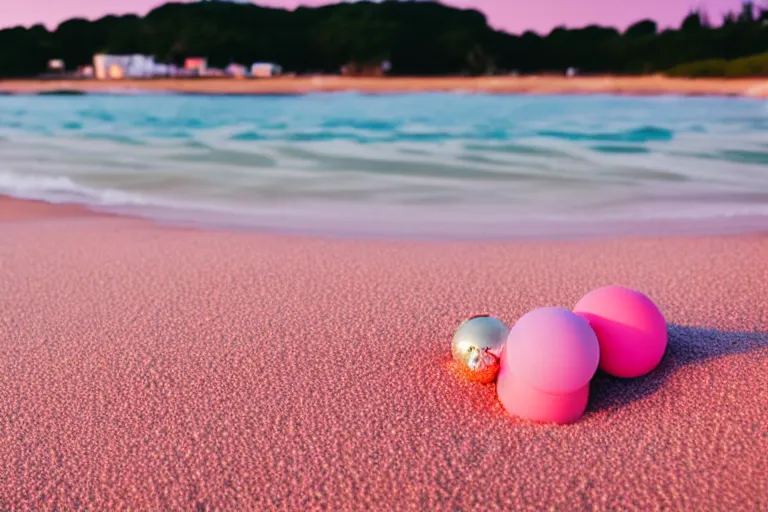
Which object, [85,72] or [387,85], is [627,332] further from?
[85,72]

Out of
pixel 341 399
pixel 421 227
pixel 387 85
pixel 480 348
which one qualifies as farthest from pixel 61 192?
pixel 387 85

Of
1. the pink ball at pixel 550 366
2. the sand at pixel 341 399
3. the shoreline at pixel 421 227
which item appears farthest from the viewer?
the shoreline at pixel 421 227

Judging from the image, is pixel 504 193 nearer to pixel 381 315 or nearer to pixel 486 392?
pixel 381 315

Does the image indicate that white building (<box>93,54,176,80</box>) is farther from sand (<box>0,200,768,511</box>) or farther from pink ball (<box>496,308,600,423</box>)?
pink ball (<box>496,308,600,423</box>)

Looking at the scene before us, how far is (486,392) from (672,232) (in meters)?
3.31

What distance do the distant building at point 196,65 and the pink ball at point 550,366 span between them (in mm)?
45943

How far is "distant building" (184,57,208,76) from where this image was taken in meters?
45.4

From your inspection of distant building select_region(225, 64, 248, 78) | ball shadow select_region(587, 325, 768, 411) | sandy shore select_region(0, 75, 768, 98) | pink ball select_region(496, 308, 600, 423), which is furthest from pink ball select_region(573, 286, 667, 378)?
distant building select_region(225, 64, 248, 78)

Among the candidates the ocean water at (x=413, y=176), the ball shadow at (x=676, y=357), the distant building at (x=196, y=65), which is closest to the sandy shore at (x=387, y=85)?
the distant building at (x=196, y=65)

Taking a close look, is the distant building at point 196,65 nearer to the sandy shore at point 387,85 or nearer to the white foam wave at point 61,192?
the sandy shore at point 387,85

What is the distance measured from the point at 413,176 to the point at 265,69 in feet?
130

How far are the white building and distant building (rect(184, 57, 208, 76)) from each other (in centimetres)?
101

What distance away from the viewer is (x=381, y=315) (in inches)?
118

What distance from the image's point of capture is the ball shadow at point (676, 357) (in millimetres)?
2229
